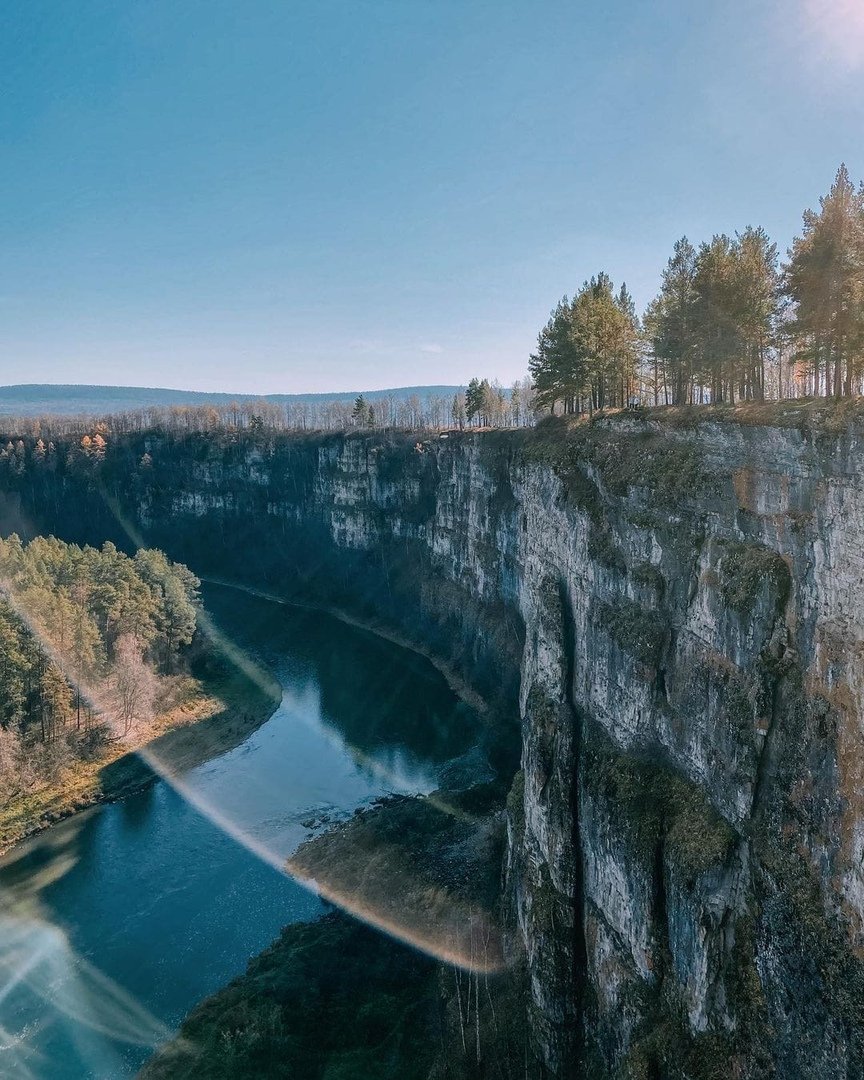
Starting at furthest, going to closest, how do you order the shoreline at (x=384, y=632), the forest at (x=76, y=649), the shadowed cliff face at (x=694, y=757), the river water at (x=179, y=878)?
1. the shoreline at (x=384, y=632)
2. the forest at (x=76, y=649)
3. the river water at (x=179, y=878)
4. the shadowed cliff face at (x=694, y=757)

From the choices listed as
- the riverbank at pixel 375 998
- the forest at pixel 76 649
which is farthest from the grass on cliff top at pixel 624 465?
the forest at pixel 76 649

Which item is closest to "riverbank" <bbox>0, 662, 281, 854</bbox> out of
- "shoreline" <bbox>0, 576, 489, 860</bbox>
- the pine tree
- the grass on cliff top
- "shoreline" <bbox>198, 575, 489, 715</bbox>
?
"shoreline" <bbox>0, 576, 489, 860</bbox>

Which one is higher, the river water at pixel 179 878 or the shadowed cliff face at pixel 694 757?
the shadowed cliff face at pixel 694 757

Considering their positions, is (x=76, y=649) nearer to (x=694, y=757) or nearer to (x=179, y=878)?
(x=179, y=878)

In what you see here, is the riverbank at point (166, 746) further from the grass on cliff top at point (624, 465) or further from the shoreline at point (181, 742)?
the grass on cliff top at point (624, 465)

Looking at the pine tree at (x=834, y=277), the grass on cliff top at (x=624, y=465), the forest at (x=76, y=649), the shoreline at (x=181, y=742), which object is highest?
the pine tree at (x=834, y=277)

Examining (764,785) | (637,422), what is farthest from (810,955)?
(637,422)

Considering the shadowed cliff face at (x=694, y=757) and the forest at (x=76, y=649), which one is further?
the forest at (x=76, y=649)
